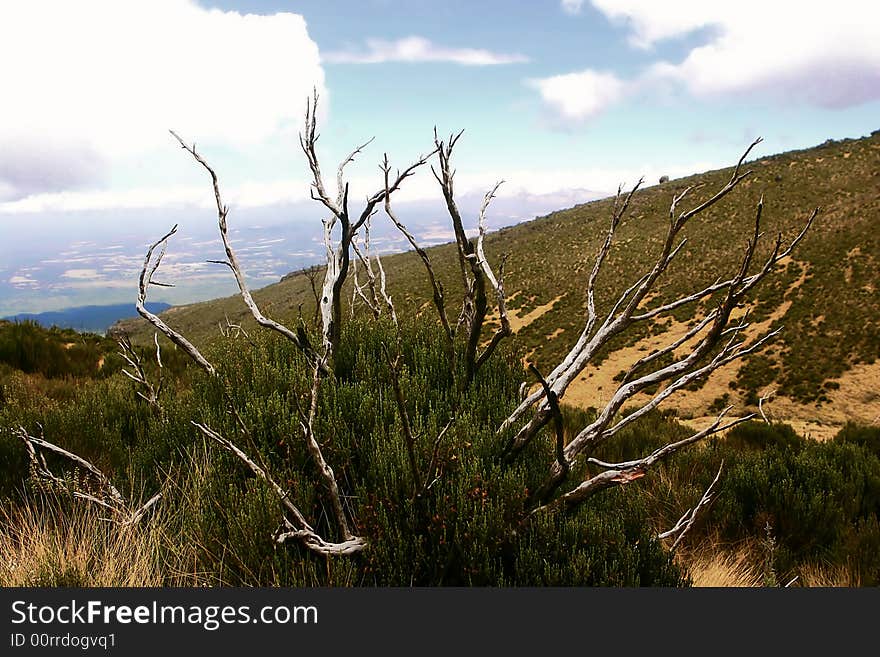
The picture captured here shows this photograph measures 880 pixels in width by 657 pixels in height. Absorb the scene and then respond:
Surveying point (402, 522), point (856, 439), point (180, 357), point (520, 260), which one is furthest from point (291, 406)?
point (520, 260)

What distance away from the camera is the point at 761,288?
87.0ft

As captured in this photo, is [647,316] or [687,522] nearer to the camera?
[687,522]

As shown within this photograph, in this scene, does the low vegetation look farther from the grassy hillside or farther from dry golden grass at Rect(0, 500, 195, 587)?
the grassy hillside

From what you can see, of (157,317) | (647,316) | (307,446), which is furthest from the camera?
(157,317)

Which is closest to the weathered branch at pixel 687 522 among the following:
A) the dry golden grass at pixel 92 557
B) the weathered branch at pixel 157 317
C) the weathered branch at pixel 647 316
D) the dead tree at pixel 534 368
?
the dead tree at pixel 534 368

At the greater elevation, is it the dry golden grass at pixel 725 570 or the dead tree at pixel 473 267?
the dead tree at pixel 473 267

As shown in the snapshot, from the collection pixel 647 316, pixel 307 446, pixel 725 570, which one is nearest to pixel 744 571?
pixel 725 570

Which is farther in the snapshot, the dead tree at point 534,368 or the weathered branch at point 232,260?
the weathered branch at point 232,260

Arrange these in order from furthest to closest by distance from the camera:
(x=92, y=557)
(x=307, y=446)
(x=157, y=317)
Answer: (x=157, y=317) < (x=307, y=446) < (x=92, y=557)

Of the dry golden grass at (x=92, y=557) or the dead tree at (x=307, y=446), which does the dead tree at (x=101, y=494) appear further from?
the dead tree at (x=307, y=446)

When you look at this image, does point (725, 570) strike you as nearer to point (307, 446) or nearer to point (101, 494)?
point (307, 446)

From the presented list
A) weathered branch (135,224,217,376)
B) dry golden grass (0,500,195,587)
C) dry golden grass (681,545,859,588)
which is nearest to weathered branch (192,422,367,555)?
dry golden grass (0,500,195,587)

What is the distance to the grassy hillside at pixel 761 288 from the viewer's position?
16859 millimetres

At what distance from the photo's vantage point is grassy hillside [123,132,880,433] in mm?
16859
